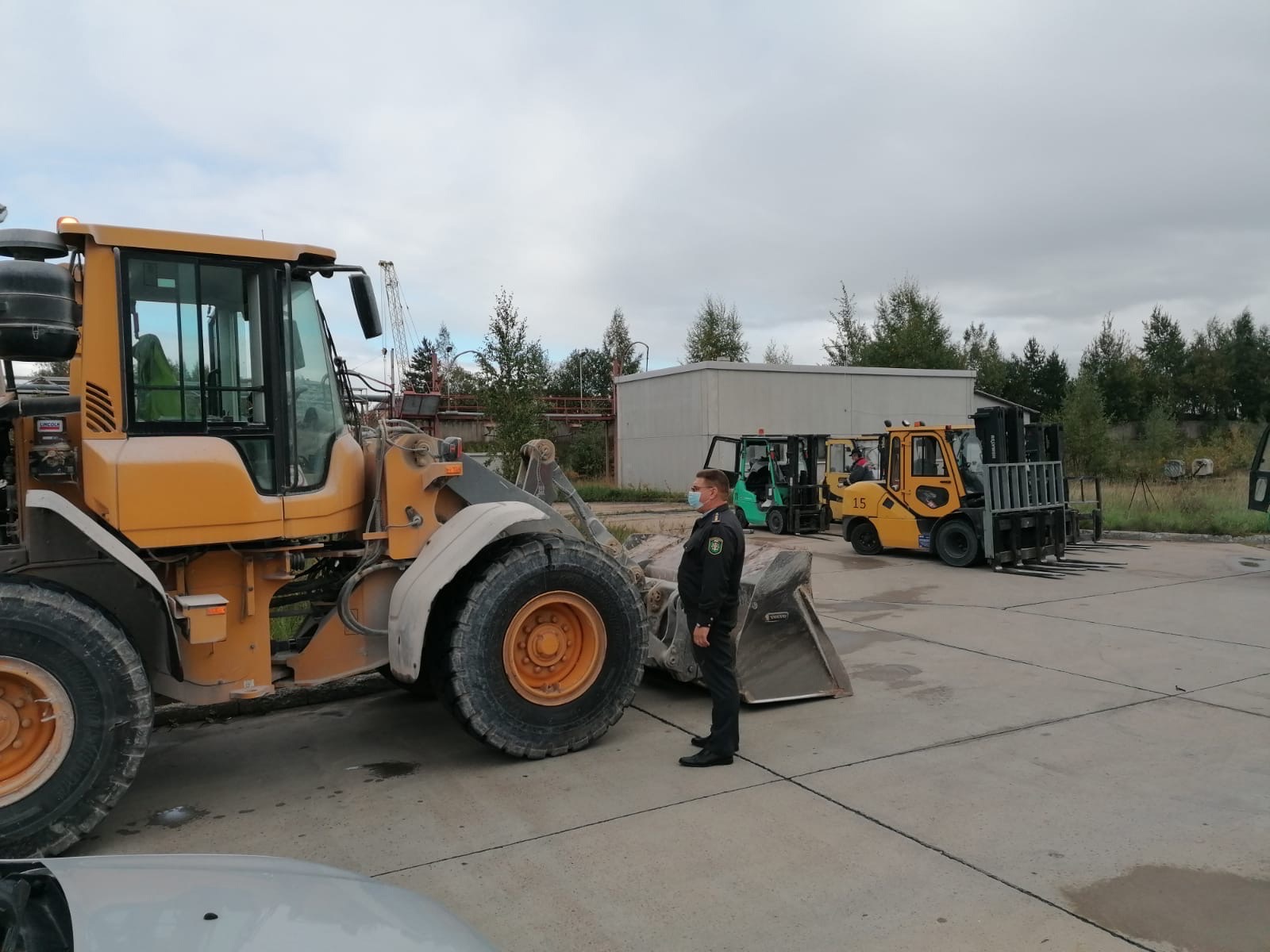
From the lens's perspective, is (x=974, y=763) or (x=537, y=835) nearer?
(x=537, y=835)

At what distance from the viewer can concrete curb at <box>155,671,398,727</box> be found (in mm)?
6172

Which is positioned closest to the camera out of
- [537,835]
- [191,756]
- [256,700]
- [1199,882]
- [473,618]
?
[1199,882]

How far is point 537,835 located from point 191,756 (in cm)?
254

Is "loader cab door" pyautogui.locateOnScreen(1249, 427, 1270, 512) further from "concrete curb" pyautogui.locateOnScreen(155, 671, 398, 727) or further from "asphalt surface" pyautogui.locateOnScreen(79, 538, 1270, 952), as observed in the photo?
"concrete curb" pyautogui.locateOnScreen(155, 671, 398, 727)

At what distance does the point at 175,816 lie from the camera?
15.2 ft

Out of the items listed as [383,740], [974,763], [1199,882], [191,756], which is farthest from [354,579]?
[1199,882]

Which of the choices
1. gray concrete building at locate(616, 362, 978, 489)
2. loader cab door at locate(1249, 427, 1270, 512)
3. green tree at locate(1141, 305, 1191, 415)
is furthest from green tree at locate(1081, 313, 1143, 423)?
loader cab door at locate(1249, 427, 1270, 512)

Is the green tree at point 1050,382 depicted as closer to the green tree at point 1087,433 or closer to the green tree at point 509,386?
the green tree at point 1087,433

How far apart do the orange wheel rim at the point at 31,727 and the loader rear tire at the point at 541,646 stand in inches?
70.5

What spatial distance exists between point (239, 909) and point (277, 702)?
4.79 meters

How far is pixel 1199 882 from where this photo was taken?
3795mm

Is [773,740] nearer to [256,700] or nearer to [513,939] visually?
[513,939]

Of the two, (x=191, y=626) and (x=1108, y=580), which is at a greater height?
(x=191, y=626)

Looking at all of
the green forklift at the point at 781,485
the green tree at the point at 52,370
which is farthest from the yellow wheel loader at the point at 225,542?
the green forklift at the point at 781,485
